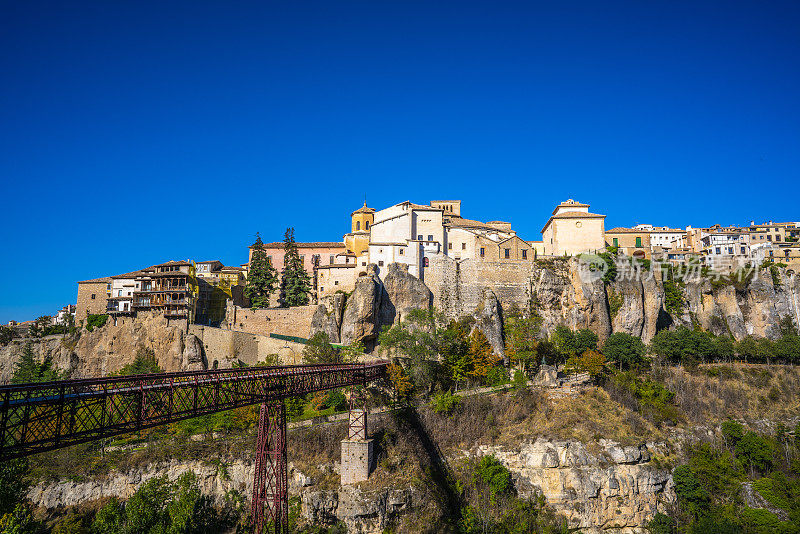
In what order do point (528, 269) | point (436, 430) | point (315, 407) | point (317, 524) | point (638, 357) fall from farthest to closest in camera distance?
point (528, 269)
point (638, 357)
point (315, 407)
point (436, 430)
point (317, 524)

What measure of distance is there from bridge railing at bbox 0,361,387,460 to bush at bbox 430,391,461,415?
5938 mm

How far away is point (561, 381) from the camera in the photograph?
140 feet

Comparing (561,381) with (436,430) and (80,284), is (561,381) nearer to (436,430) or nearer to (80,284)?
(436,430)

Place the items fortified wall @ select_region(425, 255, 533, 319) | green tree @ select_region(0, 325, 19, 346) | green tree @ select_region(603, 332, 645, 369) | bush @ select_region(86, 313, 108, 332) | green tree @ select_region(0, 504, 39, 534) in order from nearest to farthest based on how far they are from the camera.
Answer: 1. green tree @ select_region(0, 504, 39, 534)
2. green tree @ select_region(603, 332, 645, 369)
3. fortified wall @ select_region(425, 255, 533, 319)
4. bush @ select_region(86, 313, 108, 332)
5. green tree @ select_region(0, 325, 19, 346)

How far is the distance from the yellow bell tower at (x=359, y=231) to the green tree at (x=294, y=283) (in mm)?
6278

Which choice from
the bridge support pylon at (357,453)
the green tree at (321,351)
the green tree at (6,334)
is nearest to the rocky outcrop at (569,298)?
the green tree at (321,351)

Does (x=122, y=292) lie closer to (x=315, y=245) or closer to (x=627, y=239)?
(x=315, y=245)

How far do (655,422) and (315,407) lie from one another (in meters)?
26.4

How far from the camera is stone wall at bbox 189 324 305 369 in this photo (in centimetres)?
4459

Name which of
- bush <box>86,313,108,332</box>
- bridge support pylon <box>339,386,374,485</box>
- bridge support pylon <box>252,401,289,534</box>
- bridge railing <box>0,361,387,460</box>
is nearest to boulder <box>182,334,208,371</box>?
bush <box>86,313,108,332</box>

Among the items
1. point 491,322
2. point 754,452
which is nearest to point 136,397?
point 491,322

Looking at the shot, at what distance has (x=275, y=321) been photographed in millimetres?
50844

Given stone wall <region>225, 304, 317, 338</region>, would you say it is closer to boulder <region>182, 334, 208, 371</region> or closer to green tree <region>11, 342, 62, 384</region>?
boulder <region>182, 334, 208, 371</region>

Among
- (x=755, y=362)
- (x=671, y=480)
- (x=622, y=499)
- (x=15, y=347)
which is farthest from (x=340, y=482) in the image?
(x=15, y=347)
